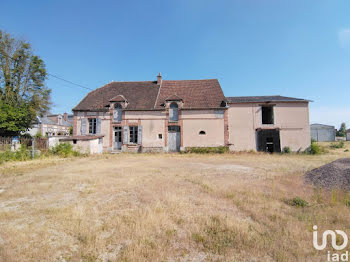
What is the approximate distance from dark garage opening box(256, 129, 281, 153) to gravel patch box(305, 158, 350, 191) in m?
9.33

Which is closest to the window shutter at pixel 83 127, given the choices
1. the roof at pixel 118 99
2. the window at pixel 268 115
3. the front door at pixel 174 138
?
the roof at pixel 118 99

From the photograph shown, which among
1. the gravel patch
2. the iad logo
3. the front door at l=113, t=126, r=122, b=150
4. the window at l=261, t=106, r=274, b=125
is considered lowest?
the iad logo

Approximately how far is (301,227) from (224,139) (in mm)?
12899

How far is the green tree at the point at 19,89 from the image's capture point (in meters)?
16.7

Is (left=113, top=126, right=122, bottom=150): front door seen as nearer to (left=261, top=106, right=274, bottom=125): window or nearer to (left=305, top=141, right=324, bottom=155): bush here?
(left=261, top=106, right=274, bottom=125): window

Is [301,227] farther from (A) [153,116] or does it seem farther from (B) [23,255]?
(A) [153,116]

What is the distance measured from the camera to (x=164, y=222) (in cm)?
296

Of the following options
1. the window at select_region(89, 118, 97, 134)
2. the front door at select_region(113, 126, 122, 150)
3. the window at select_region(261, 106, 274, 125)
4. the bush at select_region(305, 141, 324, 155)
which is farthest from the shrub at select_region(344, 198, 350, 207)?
the window at select_region(89, 118, 97, 134)

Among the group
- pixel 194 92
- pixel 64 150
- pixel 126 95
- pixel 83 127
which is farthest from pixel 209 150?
pixel 83 127

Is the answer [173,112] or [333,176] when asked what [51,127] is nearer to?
[173,112]

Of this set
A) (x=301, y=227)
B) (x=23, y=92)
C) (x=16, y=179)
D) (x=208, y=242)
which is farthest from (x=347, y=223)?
(x=23, y=92)

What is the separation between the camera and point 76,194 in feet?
14.9

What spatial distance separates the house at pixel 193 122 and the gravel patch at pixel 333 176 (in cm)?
927

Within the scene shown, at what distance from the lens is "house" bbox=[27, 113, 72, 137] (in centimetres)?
2842
